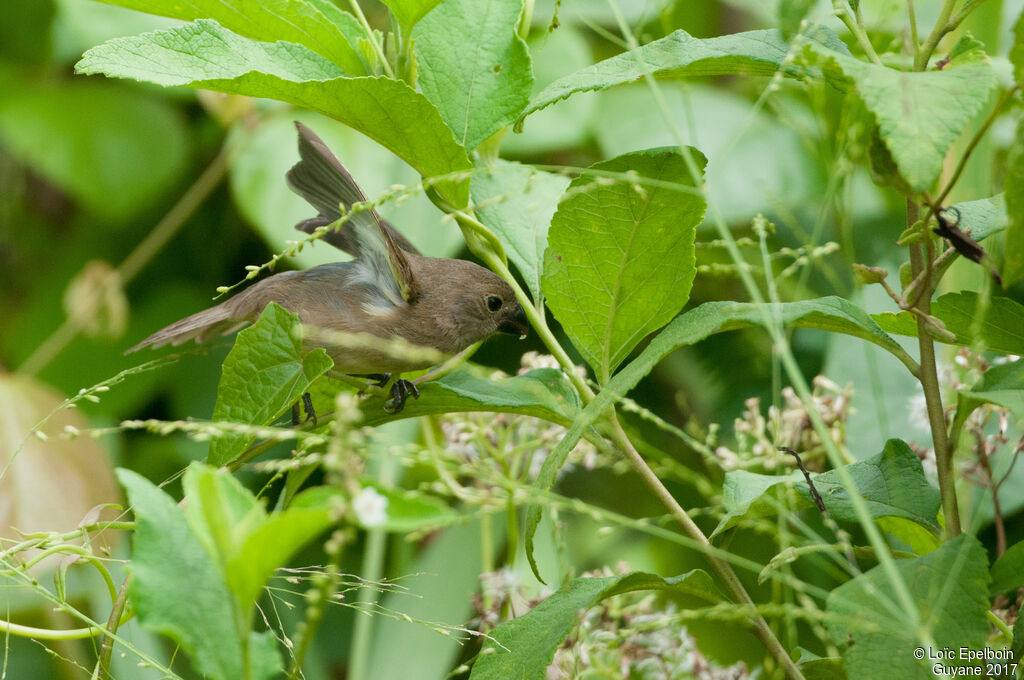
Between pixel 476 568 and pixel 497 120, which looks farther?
pixel 476 568

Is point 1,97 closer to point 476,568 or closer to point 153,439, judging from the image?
point 153,439

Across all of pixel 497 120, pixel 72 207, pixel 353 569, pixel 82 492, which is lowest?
pixel 353 569

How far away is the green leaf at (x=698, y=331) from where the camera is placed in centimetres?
60

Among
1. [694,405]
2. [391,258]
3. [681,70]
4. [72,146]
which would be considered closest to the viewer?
[681,70]

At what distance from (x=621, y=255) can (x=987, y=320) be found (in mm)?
249

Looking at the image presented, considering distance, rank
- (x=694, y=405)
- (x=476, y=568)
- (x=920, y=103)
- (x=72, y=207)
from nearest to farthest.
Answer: (x=920, y=103), (x=476, y=568), (x=694, y=405), (x=72, y=207)

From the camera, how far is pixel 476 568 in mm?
1303

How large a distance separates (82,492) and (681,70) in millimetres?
1291

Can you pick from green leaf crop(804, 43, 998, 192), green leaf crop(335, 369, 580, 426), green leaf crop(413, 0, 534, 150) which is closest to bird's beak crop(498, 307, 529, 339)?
green leaf crop(335, 369, 580, 426)

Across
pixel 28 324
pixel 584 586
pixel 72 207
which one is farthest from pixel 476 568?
pixel 72 207

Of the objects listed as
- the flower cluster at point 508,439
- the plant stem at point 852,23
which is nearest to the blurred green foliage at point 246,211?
the flower cluster at point 508,439

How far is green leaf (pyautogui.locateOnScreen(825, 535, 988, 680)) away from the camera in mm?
515

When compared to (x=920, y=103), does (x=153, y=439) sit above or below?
below

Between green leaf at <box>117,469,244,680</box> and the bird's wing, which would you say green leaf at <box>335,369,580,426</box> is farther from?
green leaf at <box>117,469,244,680</box>
